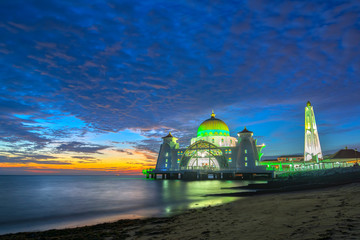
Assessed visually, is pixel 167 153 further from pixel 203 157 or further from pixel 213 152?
pixel 213 152

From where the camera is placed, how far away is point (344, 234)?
5.95 m

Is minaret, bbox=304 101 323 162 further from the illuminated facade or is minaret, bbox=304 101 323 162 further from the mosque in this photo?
the mosque

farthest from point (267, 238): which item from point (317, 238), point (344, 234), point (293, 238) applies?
point (344, 234)

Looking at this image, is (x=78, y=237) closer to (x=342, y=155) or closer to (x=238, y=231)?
(x=238, y=231)

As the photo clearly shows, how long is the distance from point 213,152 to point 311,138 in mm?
31419

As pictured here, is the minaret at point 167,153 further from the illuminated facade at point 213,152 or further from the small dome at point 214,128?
the small dome at point 214,128

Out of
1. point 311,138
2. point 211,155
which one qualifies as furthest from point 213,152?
point 311,138

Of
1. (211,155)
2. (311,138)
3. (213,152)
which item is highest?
(311,138)

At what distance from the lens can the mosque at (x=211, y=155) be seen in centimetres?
7781

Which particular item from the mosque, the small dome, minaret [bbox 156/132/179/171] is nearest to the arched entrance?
the mosque

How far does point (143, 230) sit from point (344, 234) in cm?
779

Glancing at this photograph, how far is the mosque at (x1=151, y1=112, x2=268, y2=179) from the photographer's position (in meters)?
77.8

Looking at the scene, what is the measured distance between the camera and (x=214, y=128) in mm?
94188

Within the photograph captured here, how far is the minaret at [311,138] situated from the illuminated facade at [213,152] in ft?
49.9
